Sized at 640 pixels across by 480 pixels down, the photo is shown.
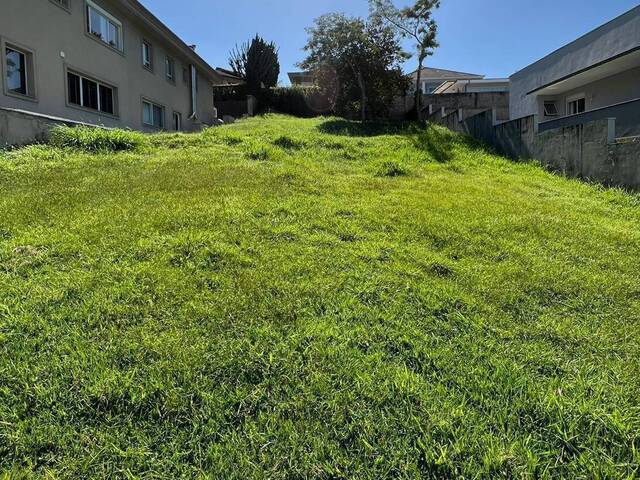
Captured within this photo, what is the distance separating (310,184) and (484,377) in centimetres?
467

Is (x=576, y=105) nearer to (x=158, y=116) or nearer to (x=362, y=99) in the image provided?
(x=362, y=99)

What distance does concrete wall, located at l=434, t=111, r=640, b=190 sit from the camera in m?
7.81

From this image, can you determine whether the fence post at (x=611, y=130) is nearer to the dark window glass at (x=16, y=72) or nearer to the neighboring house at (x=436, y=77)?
the dark window glass at (x=16, y=72)

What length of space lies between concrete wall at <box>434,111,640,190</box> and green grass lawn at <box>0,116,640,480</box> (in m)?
2.65

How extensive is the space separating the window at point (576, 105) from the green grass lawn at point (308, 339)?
1150 centimetres

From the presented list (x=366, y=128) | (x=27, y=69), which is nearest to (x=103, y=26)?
(x=27, y=69)

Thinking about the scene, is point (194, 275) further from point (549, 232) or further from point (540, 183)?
point (540, 183)

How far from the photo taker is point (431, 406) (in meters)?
2.31

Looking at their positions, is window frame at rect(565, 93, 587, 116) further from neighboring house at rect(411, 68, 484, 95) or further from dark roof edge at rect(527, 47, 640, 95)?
neighboring house at rect(411, 68, 484, 95)

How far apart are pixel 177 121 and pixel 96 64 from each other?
20.8 feet

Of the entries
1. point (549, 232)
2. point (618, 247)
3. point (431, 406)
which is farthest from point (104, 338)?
point (618, 247)

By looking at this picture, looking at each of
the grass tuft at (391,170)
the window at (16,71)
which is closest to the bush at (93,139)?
the window at (16,71)

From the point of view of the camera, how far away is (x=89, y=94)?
40.1 ft

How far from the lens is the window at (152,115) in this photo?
15.5 m
